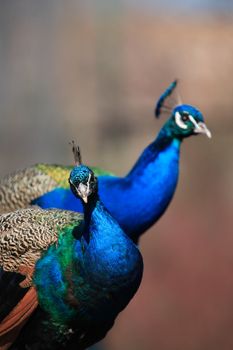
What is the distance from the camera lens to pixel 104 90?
32.9ft

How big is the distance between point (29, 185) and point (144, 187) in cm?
59

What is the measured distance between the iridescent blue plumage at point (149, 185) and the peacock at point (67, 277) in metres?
0.85

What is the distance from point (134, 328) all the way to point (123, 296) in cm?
310

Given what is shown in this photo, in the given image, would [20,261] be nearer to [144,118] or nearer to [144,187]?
[144,187]

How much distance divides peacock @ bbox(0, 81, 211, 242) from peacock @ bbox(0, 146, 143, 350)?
2.80 feet

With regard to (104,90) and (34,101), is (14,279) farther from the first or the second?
(104,90)

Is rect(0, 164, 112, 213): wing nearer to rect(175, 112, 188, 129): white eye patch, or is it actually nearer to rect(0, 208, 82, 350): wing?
rect(175, 112, 188, 129): white eye patch

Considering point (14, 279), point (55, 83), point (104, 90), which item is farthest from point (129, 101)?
point (14, 279)

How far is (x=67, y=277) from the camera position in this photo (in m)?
3.32

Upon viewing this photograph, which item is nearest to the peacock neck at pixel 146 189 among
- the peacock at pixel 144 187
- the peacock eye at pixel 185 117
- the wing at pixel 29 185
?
the peacock at pixel 144 187

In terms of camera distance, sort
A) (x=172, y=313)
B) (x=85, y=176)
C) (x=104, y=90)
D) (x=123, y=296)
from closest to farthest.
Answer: (x=85, y=176)
(x=123, y=296)
(x=172, y=313)
(x=104, y=90)

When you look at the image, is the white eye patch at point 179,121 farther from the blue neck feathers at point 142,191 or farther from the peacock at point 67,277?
the peacock at point 67,277

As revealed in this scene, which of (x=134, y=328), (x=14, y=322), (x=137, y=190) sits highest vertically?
(x=137, y=190)

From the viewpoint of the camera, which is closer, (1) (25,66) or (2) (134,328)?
(2) (134,328)
